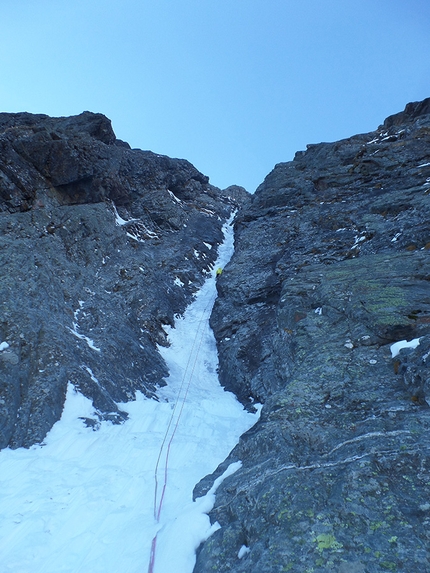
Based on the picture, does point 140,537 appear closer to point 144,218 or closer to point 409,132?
point 144,218

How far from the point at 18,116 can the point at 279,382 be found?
3283cm

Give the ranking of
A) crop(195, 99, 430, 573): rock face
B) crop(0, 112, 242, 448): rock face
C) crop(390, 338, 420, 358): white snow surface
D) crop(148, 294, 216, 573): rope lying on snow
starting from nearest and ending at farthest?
crop(195, 99, 430, 573): rock face
crop(148, 294, 216, 573): rope lying on snow
crop(390, 338, 420, 358): white snow surface
crop(0, 112, 242, 448): rock face

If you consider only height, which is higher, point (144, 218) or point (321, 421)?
point (144, 218)

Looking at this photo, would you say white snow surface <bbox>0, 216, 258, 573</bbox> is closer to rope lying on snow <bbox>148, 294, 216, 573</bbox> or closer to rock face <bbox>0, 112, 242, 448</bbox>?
rope lying on snow <bbox>148, 294, 216, 573</bbox>

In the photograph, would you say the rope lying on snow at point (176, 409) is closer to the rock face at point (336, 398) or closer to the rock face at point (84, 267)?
the rock face at point (336, 398)

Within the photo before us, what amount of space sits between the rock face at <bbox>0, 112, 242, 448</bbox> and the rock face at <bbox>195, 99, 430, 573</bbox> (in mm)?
4140

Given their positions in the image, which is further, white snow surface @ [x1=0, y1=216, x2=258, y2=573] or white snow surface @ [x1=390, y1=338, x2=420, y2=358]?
white snow surface @ [x1=390, y1=338, x2=420, y2=358]

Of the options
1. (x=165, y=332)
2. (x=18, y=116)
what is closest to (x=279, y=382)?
(x=165, y=332)

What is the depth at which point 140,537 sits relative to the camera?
244 inches

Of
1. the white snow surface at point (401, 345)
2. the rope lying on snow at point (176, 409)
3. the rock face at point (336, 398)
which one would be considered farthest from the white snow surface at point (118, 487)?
the white snow surface at point (401, 345)

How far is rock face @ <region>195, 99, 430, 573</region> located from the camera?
→ 463 cm

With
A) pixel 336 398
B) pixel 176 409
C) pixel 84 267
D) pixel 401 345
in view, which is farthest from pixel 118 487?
pixel 84 267

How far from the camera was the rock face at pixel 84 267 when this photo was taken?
35.9 feet

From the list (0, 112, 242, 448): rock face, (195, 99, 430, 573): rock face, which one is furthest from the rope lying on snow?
(0, 112, 242, 448): rock face
